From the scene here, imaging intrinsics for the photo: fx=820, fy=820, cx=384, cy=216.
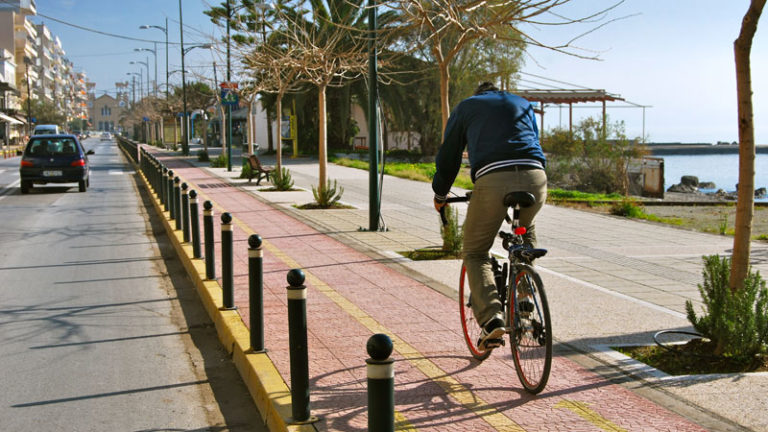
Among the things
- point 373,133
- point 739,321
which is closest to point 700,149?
point 373,133

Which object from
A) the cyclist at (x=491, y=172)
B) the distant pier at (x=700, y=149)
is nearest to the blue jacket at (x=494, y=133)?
the cyclist at (x=491, y=172)

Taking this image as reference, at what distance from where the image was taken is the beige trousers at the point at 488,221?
4621 mm

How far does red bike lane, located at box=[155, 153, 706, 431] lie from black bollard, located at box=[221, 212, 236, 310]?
0.41 ft

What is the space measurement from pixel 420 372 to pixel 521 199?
4.09 ft

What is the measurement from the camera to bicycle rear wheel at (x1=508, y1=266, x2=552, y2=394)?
14.0ft

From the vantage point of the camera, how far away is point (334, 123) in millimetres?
46781

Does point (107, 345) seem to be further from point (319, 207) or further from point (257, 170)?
point (257, 170)

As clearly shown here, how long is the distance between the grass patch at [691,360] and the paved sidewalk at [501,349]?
0.56ft

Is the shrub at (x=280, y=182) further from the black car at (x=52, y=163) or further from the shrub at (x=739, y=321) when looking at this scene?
the shrub at (x=739, y=321)

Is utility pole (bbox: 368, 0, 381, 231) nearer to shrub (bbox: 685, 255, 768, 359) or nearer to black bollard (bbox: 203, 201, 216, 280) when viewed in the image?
black bollard (bbox: 203, 201, 216, 280)

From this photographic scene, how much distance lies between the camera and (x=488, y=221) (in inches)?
186

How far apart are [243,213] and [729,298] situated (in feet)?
36.6

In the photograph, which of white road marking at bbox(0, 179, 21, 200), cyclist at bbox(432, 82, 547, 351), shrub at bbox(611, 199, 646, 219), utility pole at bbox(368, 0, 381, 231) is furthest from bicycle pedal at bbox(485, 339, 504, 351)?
white road marking at bbox(0, 179, 21, 200)

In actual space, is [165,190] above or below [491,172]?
below
